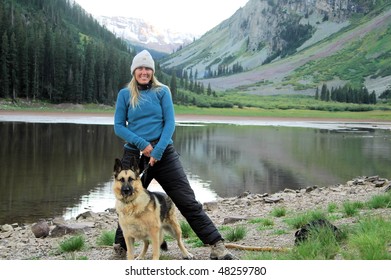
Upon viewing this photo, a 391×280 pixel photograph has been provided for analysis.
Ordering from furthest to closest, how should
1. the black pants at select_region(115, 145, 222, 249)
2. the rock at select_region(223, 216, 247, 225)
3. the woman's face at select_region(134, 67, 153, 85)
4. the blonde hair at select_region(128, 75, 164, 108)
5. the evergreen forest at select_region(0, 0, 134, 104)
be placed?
the evergreen forest at select_region(0, 0, 134, 104)
the rock at select_region(223, 216, 247, 225)
the black pants at select_region(115, 145, 222, 249)
the woman's face at select_region(134, 67, 153, 85)
the blonde hair at select_region(128, 75, 164, 108)

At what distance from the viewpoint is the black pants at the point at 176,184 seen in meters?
6.34

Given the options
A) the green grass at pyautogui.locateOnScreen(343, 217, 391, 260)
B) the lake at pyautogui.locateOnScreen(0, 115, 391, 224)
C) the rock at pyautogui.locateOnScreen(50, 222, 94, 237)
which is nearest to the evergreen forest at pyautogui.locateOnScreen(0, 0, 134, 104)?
the lake at pyautogui.locateOnScreen(0, 115, 391, 224)

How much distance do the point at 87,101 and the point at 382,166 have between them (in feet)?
222

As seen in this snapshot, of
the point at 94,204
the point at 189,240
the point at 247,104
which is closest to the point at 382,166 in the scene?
the point at 94,204

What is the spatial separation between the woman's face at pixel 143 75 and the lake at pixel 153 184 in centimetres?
822

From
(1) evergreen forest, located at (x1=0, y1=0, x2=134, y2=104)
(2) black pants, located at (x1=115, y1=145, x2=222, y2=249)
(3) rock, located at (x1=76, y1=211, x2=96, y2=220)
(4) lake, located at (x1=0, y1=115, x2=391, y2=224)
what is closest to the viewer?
(2) black pants, located at (x1=115, y1=145, x2=222, y2=249)

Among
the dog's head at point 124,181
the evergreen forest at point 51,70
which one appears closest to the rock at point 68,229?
the dog's head at point 124,181

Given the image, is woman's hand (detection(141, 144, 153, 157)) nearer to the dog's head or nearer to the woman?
the woman

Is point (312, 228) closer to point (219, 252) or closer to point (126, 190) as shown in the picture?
point (219, 252)

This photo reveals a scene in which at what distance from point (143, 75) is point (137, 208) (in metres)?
1.62

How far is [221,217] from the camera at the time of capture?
12172 millimetres

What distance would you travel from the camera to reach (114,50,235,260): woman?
6078mm

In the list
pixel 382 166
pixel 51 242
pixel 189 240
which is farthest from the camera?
pixel 382 166
